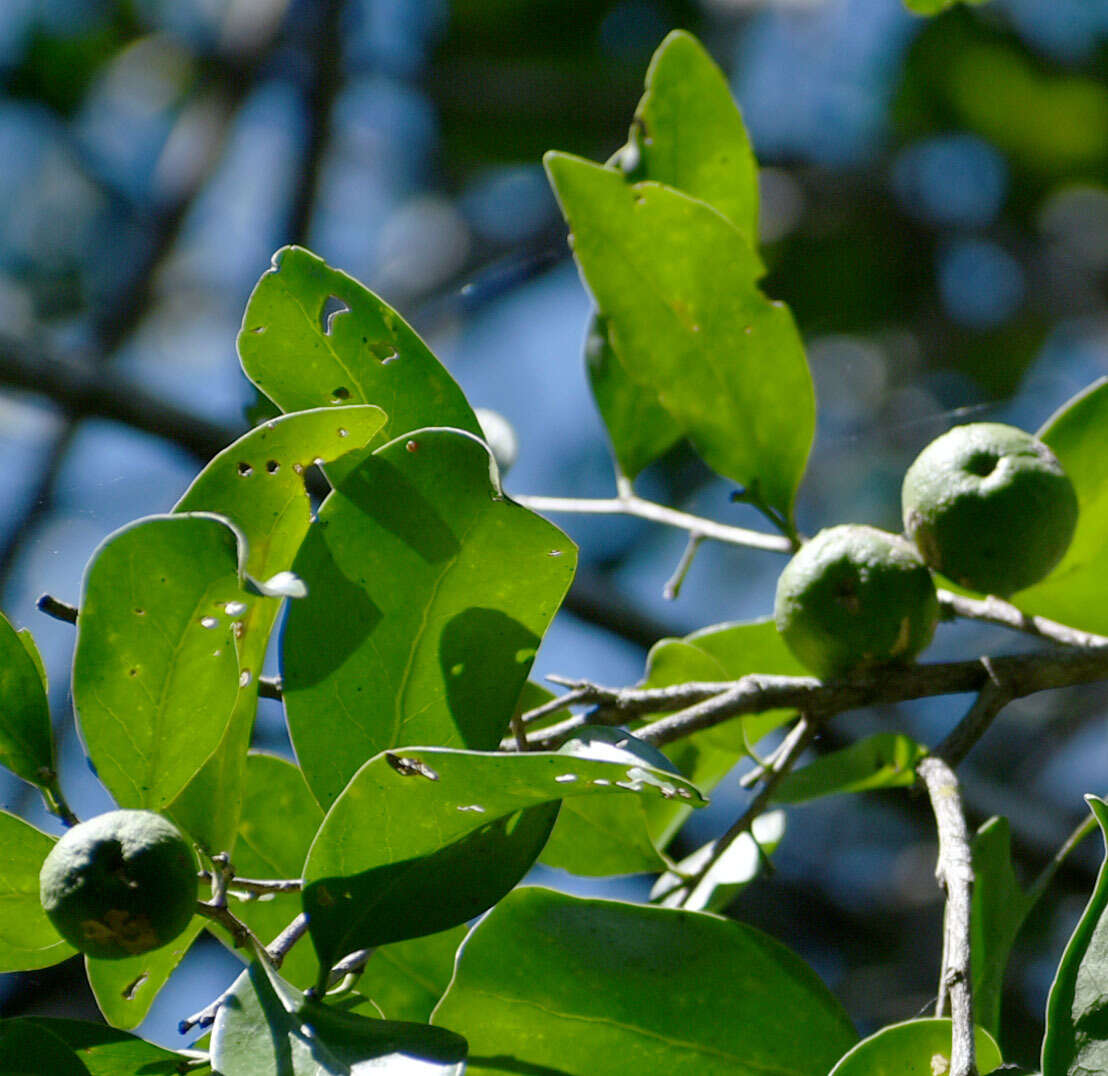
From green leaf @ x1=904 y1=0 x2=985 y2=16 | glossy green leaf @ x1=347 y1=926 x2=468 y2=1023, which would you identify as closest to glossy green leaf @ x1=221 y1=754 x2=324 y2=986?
glossy green leaf @ x1=347 y1=926 x2=468 y2=1023

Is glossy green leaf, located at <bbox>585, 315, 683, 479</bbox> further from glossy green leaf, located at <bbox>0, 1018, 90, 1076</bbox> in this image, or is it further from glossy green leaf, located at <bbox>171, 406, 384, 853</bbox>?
glossy green leaf, located at <bbox>0, 1018, 90, 1076</bbox>

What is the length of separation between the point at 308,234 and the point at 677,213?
1833mm

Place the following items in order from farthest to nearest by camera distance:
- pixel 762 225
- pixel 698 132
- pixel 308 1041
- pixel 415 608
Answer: pixel 762 225 < pixel 698 132 < pixel 415 608 < pixel 308 1041

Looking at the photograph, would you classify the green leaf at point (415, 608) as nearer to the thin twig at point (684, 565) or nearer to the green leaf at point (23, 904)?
the green leaf at point (23, 904)

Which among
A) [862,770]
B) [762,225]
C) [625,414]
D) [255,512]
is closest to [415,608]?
[255,512]

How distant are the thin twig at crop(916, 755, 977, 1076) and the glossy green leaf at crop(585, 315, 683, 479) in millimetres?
497

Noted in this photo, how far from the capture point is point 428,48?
13.2 feet

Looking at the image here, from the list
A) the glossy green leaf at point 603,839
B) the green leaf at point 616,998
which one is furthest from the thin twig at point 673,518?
the green leaf at point 616,998

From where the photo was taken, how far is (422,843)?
692mm

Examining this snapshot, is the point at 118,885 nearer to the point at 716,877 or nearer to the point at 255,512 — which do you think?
the point at 255,512

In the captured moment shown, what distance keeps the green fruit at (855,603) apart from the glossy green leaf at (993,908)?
0.15m

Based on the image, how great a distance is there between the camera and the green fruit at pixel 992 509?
0.93m

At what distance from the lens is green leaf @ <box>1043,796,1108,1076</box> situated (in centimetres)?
67

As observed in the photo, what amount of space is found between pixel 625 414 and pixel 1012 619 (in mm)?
423
